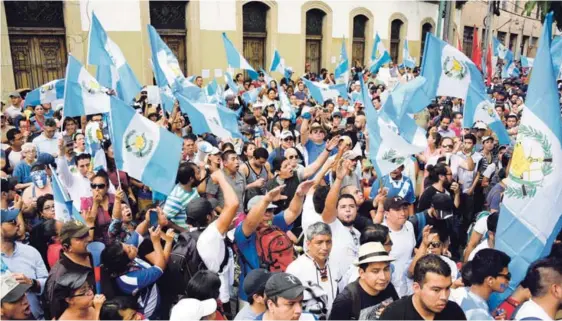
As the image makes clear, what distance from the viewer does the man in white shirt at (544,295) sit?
2664mm

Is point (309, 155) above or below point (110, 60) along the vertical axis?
below

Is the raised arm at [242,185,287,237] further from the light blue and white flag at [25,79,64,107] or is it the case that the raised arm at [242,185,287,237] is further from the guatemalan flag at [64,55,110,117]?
the light blue and white flag at [25,79,64,107]

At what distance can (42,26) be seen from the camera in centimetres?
1198

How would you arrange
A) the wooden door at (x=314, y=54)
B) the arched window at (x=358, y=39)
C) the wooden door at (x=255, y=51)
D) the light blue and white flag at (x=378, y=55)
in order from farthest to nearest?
the arched window at (x=358, y=39), the wooden door at (x=314, y=54), the wooden door at (x=255, y=51), the light blue and white flag at (x=378, y=55)

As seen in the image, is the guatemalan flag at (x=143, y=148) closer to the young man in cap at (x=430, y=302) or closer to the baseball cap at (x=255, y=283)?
the baseball cap at (x=255, y=283)

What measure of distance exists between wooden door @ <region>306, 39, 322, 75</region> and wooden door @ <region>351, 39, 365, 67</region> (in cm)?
201

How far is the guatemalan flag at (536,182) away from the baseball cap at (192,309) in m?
1.78

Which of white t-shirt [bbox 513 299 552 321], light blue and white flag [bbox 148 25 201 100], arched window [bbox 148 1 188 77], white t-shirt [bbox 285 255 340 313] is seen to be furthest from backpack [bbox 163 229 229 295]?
arched window [bbox 148 1 188 77]

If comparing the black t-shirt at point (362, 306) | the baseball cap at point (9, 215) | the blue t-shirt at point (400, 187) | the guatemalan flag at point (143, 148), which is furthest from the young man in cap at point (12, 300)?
the blue t-shirt at point (400, 187)

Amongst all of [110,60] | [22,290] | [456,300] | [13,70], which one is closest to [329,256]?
[456,300]

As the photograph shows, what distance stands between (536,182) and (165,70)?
552 centimetres

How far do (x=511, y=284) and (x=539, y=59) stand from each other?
1.54m

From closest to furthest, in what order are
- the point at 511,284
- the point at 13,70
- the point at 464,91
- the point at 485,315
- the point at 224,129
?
the point at 485,315 < the point at 511,284 < the point at 224,129 < the point at 464,91 < the point at 13,70

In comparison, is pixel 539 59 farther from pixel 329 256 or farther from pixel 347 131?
pixel 347 131
